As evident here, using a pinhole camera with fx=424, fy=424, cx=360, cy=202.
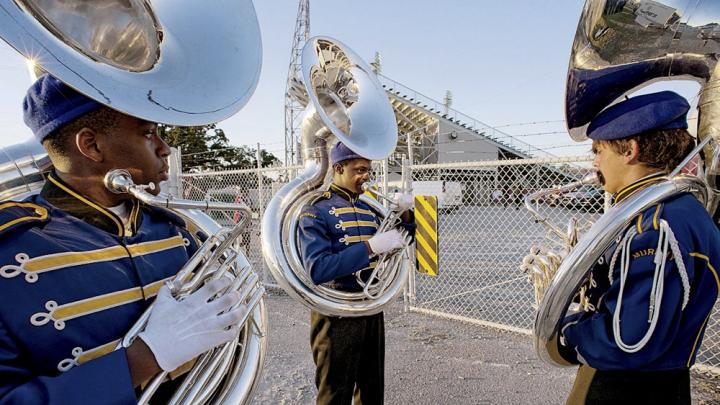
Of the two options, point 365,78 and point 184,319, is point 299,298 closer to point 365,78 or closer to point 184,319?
point 184,319

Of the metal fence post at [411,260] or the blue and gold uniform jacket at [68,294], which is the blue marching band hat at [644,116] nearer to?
the blue and gold uniform jacket at [68,294]

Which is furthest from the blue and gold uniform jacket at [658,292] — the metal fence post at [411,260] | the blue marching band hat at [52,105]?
the metal fence post at [411,260]

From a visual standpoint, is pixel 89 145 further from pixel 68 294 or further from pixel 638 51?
pixel 638 51

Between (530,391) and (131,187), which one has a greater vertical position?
(131,187)

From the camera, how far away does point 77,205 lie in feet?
3.75

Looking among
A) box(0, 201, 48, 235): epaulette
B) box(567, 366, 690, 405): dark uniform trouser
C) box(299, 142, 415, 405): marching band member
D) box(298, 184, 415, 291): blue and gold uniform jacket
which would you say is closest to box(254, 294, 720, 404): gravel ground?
box(299, 142, 415, 405): marching band member

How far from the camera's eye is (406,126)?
2928 centimetres

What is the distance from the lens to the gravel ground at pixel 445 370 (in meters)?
3.05

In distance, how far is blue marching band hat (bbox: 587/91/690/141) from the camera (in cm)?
138

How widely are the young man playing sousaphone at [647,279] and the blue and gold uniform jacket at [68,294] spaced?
1.36 meters

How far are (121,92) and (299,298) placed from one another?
1.53m

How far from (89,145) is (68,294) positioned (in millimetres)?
380

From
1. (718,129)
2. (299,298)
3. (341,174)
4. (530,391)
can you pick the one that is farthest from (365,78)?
(530,391)

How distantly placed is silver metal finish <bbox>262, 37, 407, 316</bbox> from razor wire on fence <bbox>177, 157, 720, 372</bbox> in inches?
18.8
